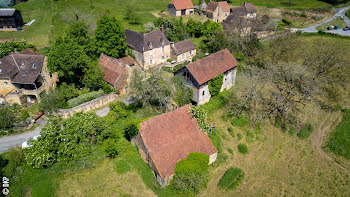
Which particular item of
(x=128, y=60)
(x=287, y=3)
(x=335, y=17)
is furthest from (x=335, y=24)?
(x=128, y=60)

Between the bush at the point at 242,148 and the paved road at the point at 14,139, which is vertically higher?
the paved road at the point at 14,139

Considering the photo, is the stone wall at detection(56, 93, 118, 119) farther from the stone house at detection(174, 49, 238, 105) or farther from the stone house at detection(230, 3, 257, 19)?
the stone house at detection(230, 3, 257, 19)

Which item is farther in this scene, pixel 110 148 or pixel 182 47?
pixel 182 47

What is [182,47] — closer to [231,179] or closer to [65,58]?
[65,58]

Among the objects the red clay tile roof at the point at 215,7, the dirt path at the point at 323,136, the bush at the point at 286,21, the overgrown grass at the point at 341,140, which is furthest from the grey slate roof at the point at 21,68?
the bush at the point at 286,21

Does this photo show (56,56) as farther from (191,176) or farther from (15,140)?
(191,176)

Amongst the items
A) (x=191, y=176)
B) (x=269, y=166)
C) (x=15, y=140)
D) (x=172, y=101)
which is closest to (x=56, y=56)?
(x=15, y=140)

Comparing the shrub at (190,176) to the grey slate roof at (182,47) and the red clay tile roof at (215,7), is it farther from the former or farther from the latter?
the red clay tile roof at (215,7)
